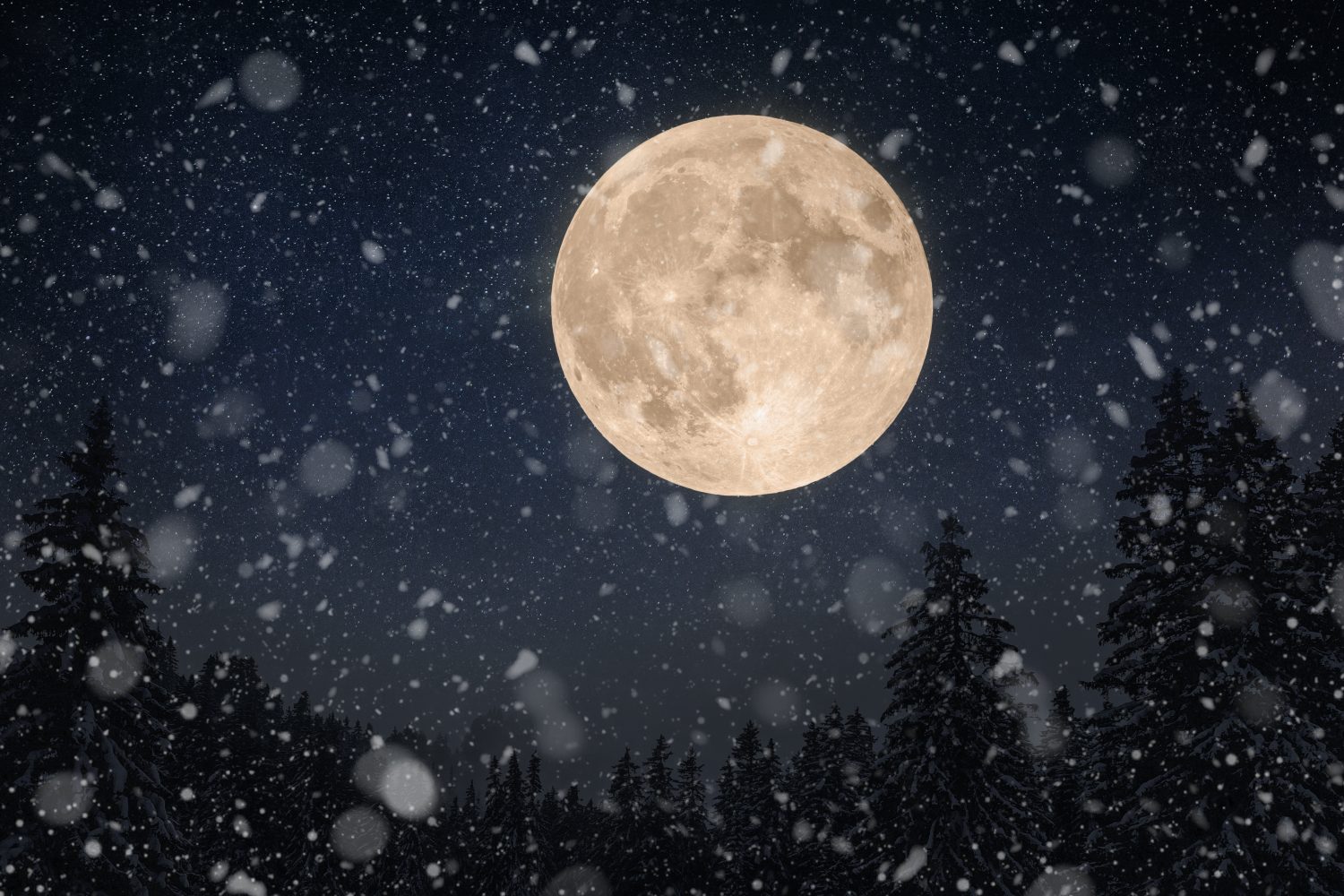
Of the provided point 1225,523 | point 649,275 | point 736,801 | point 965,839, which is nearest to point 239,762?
point 736,801

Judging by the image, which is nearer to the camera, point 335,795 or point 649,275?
point 649,275

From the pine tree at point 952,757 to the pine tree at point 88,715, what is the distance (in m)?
16.2

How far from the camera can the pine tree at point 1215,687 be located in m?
11.9

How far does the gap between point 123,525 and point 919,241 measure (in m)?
17.8

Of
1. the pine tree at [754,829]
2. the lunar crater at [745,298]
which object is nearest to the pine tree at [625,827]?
the pine tree at [754,829]

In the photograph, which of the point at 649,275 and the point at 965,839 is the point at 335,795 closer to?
the point at 965,839

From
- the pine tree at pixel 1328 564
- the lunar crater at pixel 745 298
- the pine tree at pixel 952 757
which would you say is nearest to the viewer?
the lunar crater at pixel 745 298

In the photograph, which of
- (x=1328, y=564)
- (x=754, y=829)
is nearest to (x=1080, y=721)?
(x=1328, y=564)

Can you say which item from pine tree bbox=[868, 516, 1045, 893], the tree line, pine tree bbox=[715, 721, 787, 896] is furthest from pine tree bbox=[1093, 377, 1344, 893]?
pine tree bbox=[715, 721, 787, 896]

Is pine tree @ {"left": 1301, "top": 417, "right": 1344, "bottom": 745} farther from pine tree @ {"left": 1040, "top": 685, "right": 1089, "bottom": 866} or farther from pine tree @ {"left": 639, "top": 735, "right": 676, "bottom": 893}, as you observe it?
pine tree @ {"left": 639, "top": 735, "right": 676, "bottom": 893}

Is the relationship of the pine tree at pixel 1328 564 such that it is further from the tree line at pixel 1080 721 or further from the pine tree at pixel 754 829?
the pine tree at pixel 754 829

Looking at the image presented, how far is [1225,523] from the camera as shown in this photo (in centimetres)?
1432

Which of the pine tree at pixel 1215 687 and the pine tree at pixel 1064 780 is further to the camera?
the pine tree at pixel 1064 780

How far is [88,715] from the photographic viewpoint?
14.5m
